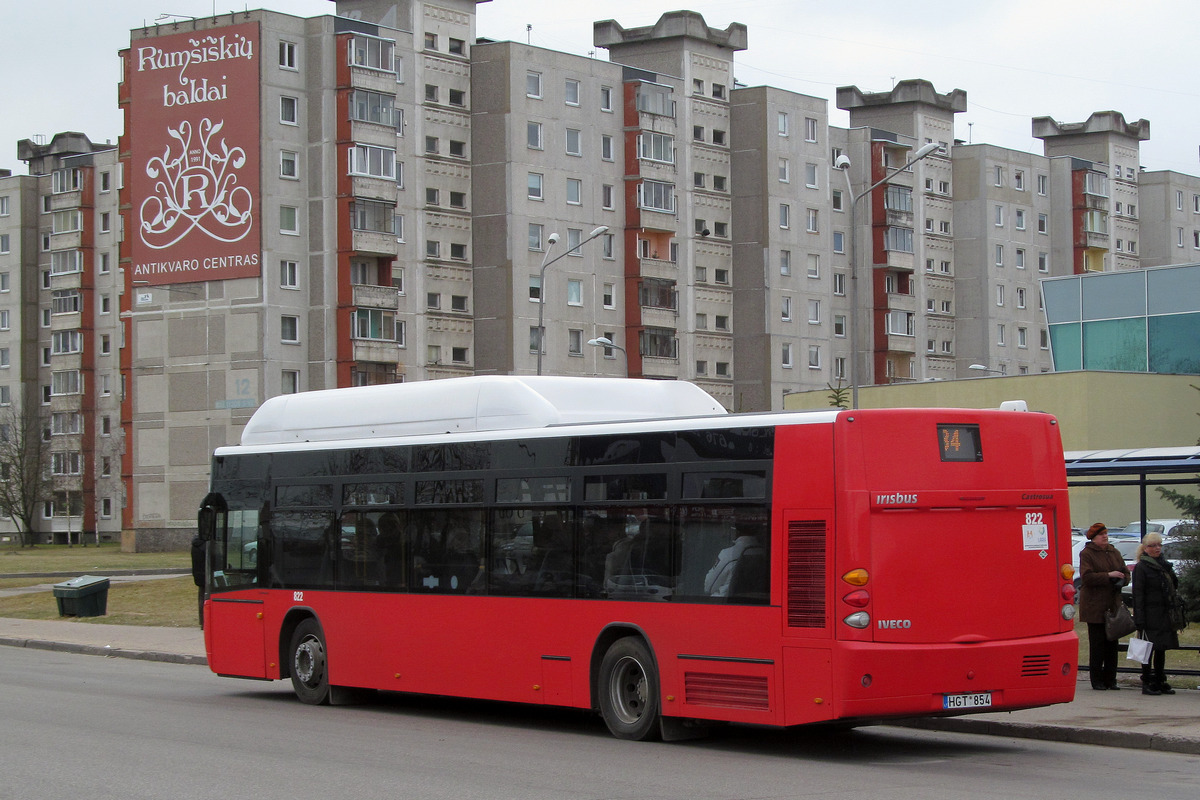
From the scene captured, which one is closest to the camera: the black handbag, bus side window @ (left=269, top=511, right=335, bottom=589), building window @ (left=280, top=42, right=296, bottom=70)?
the black handbag

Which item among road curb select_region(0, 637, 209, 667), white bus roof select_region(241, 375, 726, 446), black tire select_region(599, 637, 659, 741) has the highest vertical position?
white bus roof select_region(241, 375, 726, 446)

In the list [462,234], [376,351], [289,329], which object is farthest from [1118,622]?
[462,234]

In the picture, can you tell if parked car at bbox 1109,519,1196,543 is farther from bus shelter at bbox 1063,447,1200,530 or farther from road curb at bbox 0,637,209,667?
road curb at bbox 0,637,209,667

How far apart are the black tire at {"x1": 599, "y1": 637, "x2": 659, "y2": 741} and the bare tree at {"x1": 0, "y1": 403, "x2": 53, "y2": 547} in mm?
90813

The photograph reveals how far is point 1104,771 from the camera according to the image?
11.1 metres

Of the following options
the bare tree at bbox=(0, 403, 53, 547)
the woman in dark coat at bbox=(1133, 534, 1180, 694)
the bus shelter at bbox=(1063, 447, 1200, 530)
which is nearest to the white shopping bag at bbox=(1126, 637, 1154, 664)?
the woman in dark coat at bbox=(1133, 534, 1180, 694)

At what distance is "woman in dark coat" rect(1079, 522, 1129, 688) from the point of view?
15.4 m

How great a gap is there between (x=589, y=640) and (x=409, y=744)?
67.5 inches

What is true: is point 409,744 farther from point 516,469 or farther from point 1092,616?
point 1092,616

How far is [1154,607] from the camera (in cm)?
1492

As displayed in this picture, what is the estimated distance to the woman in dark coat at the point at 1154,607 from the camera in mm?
14834

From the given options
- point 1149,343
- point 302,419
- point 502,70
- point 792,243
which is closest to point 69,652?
point 302,419

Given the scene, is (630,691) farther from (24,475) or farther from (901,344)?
(24,475)

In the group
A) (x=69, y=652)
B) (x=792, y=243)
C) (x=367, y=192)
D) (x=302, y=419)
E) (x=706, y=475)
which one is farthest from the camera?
(x=792, y=243)
